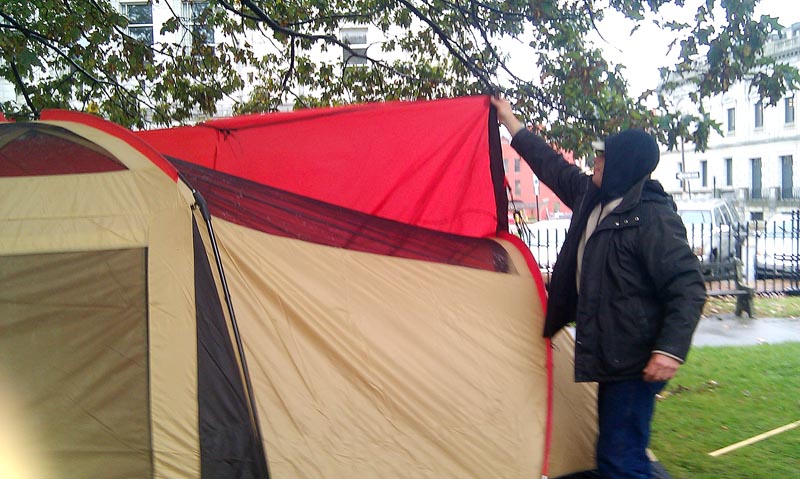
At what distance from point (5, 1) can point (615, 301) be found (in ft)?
23.1

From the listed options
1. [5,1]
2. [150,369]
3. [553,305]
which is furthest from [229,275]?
[5,1]

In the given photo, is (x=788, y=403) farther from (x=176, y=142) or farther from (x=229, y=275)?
(x=176, y=142)

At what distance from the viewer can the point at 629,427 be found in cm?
296

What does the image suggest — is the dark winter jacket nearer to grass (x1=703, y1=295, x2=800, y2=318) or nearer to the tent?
the tent

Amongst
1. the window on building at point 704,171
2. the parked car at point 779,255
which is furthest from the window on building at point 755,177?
the parked car at point 779,255

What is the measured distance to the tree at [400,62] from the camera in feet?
19.2

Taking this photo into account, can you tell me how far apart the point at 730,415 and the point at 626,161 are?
2948 mm

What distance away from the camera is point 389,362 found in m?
3.01

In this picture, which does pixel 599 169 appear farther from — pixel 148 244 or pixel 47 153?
Answer: pixel 47 153

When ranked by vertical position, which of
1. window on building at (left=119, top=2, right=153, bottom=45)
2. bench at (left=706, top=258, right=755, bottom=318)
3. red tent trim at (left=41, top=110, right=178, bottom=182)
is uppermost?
window on building at (left=119, top=2, right=153, bottom=45)

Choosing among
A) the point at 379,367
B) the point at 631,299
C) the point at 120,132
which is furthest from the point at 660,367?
the point at 120,132

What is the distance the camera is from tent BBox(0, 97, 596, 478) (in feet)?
8.64

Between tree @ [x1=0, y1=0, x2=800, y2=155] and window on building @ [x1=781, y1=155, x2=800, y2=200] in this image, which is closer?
tree @ [x1=0, y1=0, x2=800, y2=155]

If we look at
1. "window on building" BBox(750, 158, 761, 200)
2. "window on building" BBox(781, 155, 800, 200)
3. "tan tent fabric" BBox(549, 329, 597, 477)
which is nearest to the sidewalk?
"tan tent fabric" BBox(549, 329, 597, 477)
